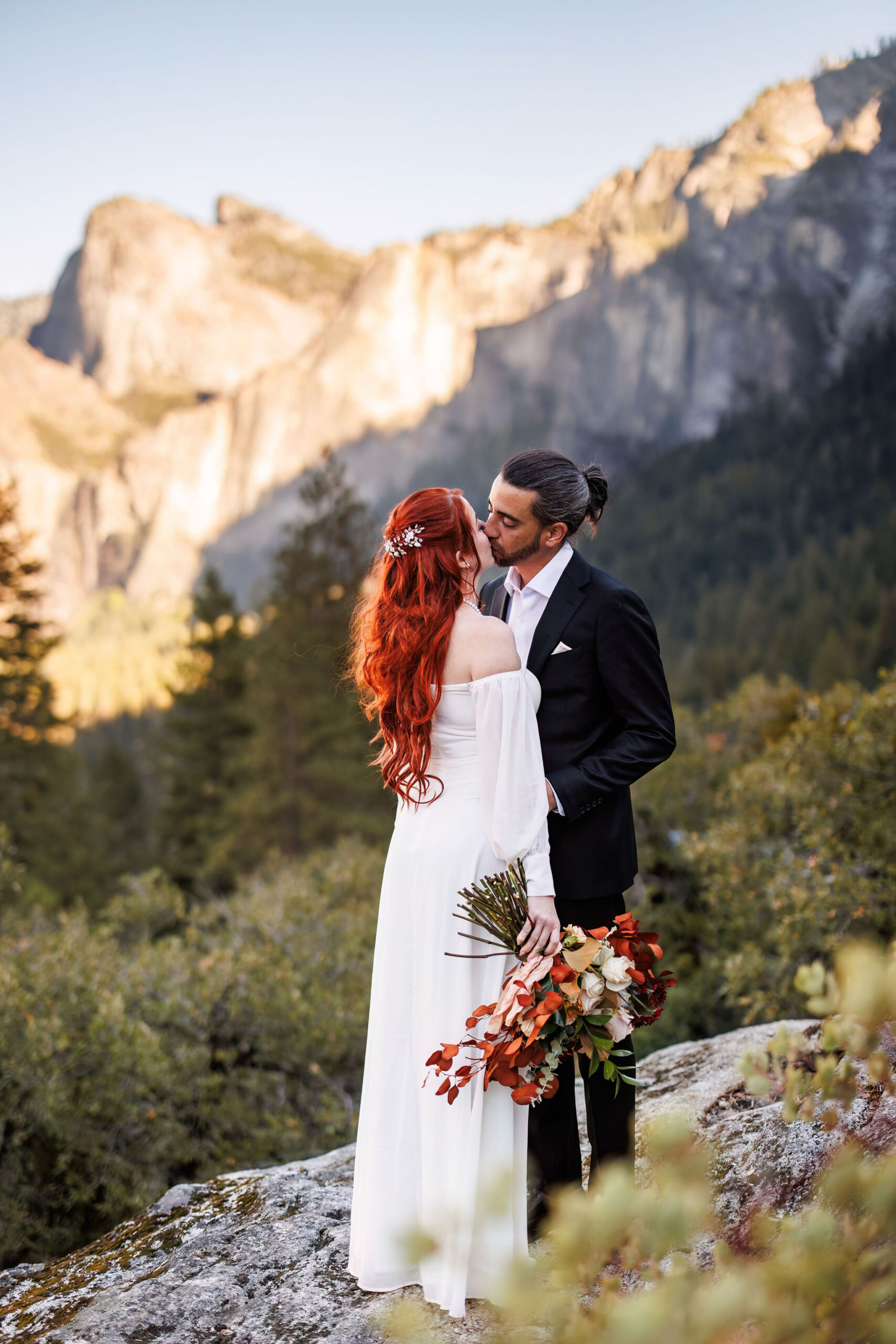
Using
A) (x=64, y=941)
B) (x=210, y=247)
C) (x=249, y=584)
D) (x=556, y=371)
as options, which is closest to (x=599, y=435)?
(x=556, y=371)

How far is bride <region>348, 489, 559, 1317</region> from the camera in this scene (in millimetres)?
2666

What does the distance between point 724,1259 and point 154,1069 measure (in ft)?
19.1

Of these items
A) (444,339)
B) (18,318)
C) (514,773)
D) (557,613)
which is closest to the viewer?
(514,773)

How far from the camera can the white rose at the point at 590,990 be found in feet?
8.27

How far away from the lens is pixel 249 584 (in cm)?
10869

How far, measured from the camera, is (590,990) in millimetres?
2521

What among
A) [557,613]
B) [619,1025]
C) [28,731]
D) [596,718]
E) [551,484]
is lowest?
[619,1025]

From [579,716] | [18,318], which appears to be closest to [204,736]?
[579,716]

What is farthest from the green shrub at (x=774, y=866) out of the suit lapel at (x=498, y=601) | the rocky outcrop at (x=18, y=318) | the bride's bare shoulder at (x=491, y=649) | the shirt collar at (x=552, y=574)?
the rocky outcrop at (x=18, y=318)

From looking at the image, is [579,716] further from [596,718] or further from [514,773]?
[514,773]

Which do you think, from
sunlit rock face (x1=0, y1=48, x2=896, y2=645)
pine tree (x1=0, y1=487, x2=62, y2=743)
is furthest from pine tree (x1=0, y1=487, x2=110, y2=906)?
sunlit rock face (x1=0, y1=48, x2=896, y2=645)

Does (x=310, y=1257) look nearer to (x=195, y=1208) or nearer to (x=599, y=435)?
(x=195, y=1208)

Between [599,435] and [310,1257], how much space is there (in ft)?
310

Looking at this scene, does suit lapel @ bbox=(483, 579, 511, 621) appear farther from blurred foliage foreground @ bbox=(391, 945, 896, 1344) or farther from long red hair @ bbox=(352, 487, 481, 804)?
blurred foliage foreground @ bbox=(391, 945, 896, 1344)
